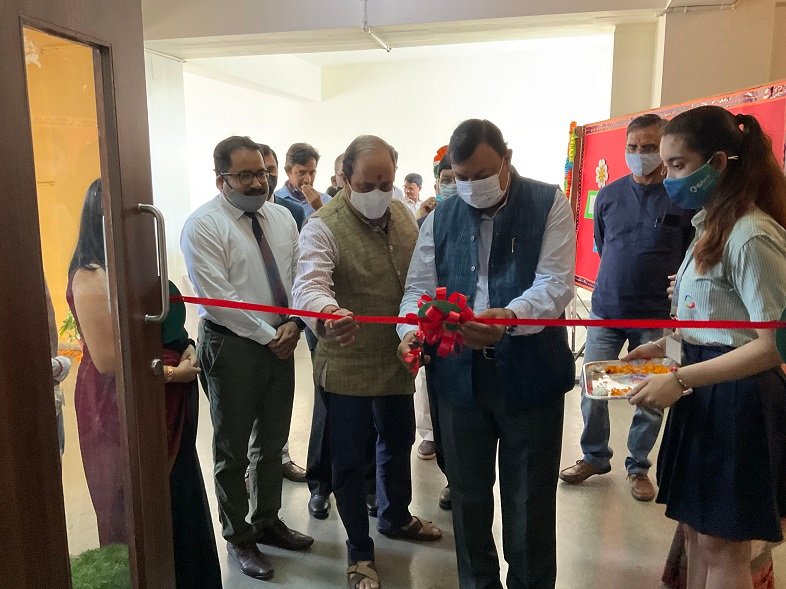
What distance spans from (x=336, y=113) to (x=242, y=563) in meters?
7.41

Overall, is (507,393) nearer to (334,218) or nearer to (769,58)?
(334,218)

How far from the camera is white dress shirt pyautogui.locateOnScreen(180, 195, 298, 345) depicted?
2.16 meters

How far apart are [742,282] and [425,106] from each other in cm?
734

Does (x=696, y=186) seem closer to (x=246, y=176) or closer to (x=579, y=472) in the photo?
(x=246, y=176)

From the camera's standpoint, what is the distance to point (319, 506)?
2.72 meters

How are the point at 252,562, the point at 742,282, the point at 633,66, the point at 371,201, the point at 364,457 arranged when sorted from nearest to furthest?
the point at 742,282 → the point at 371,201 → the point at 364,457 → the point at 252,562 → the point at 633,66

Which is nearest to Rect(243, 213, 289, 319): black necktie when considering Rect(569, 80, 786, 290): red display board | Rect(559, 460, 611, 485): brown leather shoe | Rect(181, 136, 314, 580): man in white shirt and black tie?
Rect(181, 136, 314, 580): man in white shirt and black tie

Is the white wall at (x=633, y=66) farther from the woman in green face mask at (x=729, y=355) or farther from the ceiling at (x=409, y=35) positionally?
the woman in green face mask at (x=729, y=355)

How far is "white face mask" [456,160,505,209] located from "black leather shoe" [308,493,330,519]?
1614 millimetres

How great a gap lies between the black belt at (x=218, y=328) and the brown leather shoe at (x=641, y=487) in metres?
1.93

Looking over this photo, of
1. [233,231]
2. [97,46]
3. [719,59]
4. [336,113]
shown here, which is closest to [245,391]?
[233,231]

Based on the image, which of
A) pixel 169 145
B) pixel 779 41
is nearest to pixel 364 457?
pixel 779 41

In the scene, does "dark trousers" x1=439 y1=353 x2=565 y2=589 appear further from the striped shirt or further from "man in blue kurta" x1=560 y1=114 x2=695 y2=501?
"man in blue kurta" x1=560 y1=114 x2=695 y2=501

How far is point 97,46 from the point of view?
4.48 ft
